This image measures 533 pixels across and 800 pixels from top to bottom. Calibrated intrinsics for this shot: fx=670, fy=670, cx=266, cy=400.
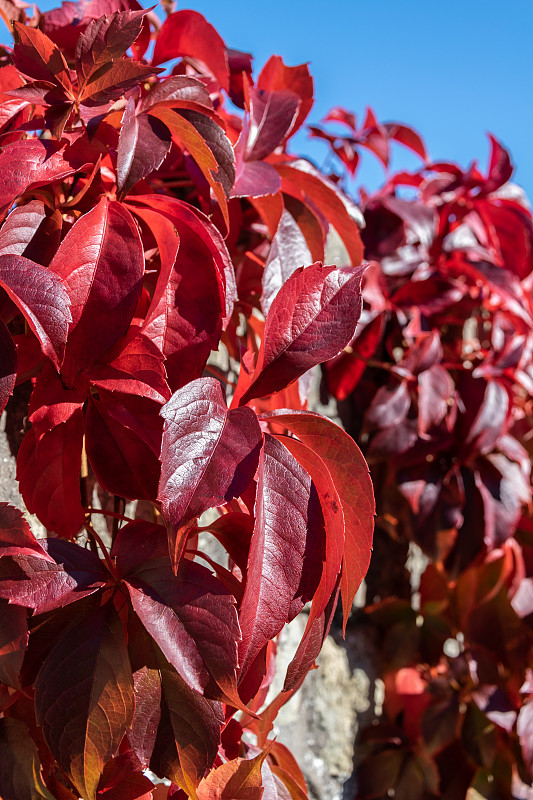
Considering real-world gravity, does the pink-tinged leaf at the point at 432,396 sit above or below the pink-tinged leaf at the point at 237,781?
above

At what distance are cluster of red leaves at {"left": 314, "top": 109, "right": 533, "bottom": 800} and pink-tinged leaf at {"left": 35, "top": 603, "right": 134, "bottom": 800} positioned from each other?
712mm

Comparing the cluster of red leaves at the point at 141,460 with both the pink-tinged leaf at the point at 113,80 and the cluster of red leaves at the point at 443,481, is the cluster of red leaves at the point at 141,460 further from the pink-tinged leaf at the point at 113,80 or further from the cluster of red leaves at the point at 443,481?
the cluster of red leaves at the point at 443,481

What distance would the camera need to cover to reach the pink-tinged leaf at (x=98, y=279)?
441 mm

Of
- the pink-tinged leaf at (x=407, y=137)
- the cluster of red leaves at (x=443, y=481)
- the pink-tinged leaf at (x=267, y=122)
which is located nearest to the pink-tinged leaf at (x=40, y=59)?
the pink-tinged leaf at (x=267, y=122)

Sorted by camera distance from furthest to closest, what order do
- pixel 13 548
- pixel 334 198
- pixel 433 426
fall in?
pixel 433 426
pixel 334 198
pixel 13 548

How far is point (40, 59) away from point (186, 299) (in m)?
0.21

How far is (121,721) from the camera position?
43cm

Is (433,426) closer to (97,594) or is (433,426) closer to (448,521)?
(448,521)

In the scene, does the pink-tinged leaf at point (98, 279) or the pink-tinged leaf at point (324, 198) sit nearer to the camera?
the pink-tinged leaf at point (98, 279)

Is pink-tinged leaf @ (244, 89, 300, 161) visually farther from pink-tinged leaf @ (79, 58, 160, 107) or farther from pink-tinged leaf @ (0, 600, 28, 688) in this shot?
pink-tinged leaf @ (0, 600, 28, 688)

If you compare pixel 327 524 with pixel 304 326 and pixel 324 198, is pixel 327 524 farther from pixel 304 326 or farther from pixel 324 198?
pixel 324 198

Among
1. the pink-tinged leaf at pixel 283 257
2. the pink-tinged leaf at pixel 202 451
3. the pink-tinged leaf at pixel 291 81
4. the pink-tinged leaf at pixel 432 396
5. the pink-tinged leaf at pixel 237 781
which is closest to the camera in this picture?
the pink-tinged leaf at pixel 202 451

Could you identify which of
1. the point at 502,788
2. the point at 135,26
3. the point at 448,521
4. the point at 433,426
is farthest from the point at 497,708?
the point at 135,26

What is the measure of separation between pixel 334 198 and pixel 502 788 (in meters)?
1.00
